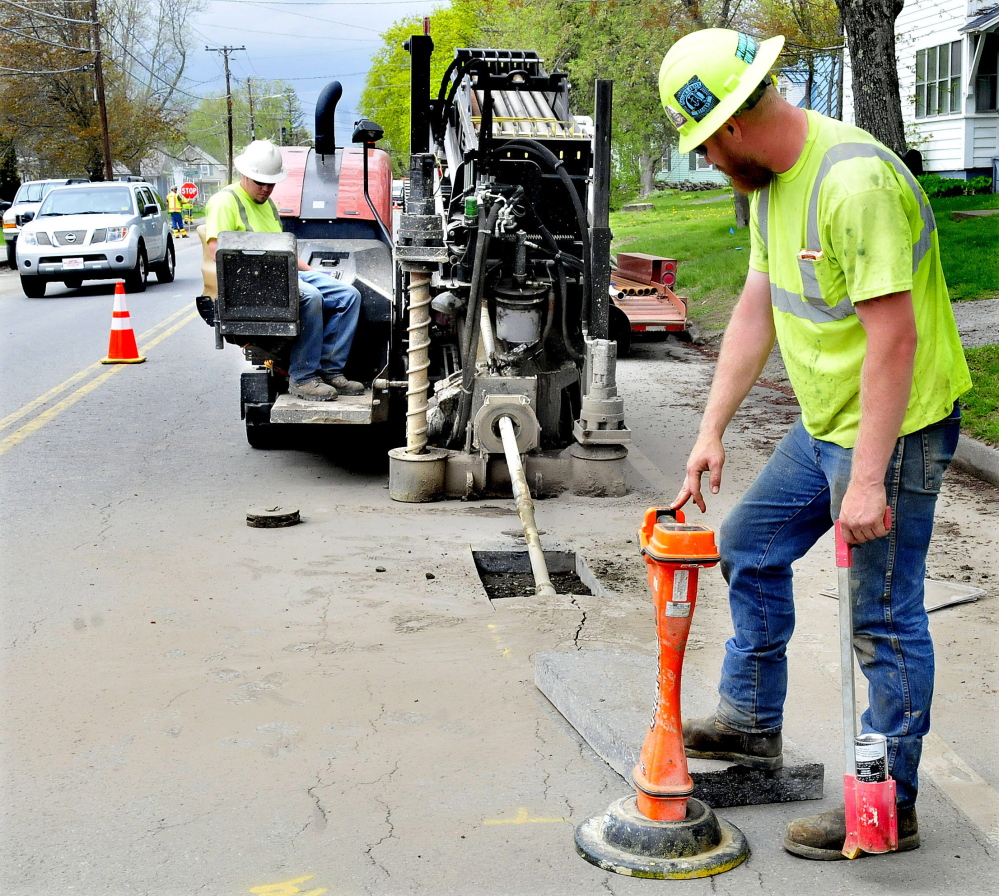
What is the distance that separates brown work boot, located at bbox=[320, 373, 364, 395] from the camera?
26.8 ft

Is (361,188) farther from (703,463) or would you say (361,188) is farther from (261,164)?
(703,463)

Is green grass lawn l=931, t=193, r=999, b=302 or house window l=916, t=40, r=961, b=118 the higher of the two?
house window l=916, t=40, r=961, b=118

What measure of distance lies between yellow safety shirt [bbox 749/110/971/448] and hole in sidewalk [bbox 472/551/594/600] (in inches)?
125

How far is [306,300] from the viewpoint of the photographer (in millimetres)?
7898

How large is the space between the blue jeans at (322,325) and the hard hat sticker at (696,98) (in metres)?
5.13

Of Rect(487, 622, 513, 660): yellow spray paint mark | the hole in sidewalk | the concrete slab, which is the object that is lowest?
the hole in sidewalk

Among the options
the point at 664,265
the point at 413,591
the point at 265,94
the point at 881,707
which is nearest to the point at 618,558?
the point at 413,591

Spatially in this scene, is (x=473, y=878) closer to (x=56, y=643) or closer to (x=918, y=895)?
(x=918, y=895)

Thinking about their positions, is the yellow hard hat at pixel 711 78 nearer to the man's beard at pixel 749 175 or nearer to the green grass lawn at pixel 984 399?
the man's beard at pixel 749 175

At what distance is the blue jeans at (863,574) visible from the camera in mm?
3123

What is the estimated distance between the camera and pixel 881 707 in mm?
3211

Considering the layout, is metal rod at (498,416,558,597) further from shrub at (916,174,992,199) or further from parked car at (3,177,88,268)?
parked car at (3,177,88,268)

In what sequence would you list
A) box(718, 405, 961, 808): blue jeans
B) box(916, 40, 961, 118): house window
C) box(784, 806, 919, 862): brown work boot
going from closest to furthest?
box(718, 405, 961, 808): blue jeans < box(784, 806, 919, 862): brown work boot < box(916, 40, 961, 118): house window

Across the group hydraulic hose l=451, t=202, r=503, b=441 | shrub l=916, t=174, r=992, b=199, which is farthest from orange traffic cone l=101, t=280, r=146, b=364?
shrub l=916, t=174, r=992, b=199
